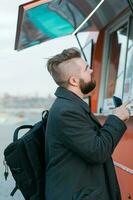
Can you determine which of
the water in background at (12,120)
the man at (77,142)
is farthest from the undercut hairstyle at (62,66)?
the water in background at (12,120)

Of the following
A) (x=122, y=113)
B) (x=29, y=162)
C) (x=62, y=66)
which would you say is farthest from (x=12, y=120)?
(x=122, y=113)

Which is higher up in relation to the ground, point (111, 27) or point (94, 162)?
point (111, 27)

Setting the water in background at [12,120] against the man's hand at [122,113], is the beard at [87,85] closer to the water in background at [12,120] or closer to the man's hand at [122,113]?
the man's hand at [122,113]

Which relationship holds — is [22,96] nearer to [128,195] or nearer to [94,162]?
[128,195]

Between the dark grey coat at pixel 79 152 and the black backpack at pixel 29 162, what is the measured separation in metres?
0.12

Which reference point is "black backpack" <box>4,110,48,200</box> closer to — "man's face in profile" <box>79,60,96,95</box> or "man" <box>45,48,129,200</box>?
"man" <box>45,48,129,200</box>

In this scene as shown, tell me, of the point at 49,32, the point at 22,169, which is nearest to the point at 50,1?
the point at 49,32

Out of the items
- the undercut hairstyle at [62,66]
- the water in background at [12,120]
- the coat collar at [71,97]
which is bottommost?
the water in background at [12,120]

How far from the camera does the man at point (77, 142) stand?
8.76 feet

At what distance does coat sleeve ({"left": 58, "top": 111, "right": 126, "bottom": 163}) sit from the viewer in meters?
2.64

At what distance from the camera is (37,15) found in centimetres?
471

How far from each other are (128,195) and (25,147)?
4.71ft

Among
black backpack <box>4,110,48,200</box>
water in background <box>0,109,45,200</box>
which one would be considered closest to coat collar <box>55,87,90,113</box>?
black backpack <box>4,110,48,200</box>

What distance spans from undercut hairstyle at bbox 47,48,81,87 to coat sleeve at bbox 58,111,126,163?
23 cm
